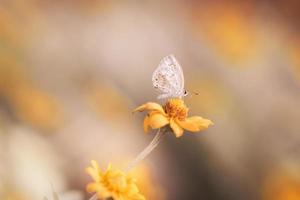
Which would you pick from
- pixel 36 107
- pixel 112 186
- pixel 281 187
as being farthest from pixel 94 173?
pixel 281 187

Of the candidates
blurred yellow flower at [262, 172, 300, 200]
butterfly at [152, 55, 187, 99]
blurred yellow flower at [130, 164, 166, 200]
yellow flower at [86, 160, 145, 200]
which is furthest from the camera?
blurred yellow flower at [262, 172, 300, 200]

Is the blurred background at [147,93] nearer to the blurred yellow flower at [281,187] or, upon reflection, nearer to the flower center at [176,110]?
the blurred yellow flower at [281,187]

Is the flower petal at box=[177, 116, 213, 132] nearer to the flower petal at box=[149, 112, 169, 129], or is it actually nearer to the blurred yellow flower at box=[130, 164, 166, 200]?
the flower petal at box=[149, 112, 169, 129]

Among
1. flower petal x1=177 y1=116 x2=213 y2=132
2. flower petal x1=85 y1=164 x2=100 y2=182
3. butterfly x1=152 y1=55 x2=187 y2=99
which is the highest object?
butterfly x1=152 y1=55 x2=187 y2=99

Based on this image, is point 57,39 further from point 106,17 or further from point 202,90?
point 202,90

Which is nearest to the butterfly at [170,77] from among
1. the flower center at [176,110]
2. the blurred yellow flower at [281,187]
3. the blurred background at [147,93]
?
the flower center at [176,110]

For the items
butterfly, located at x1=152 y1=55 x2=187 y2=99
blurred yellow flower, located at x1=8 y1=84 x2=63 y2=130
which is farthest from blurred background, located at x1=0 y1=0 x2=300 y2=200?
butterfly, located at x1=152 y1=55 x2=187 y2=99

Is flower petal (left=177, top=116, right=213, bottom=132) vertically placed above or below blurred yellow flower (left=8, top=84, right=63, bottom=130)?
below

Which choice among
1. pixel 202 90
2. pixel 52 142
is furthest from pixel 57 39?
pixel 202 90
